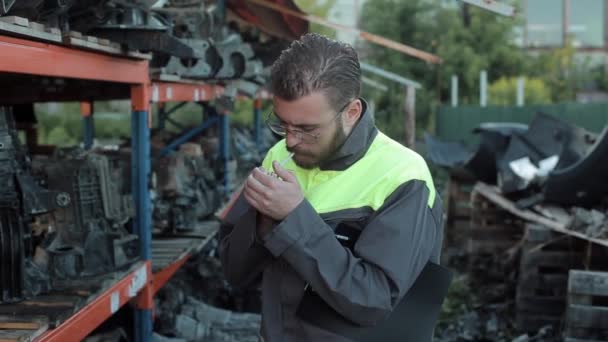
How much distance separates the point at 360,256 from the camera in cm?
189

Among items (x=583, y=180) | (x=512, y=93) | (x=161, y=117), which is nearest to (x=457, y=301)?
(x=583, y=180)

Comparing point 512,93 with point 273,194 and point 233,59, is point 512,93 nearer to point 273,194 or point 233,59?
point 233,59

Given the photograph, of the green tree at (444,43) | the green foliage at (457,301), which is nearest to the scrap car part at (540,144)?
the green foliage at (457,301)

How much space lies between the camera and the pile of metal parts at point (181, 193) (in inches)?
244

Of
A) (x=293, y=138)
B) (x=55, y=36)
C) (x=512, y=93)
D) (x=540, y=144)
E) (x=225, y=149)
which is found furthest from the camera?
(x=512, y=93)

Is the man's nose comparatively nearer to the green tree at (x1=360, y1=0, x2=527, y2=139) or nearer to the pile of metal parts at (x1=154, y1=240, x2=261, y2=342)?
the pile of metal parts at (x1=154, y1=240, x2=261, y2=342)

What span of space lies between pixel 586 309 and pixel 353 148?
378cm

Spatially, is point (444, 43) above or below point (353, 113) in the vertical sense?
below

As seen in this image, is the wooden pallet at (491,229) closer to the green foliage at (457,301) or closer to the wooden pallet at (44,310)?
the green foliage at (457,301)

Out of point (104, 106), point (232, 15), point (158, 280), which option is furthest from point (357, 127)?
point (104, 106)

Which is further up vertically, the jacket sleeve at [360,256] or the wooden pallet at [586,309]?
the jacket sleeve at [360,256]

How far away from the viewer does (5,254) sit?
11.2 ft

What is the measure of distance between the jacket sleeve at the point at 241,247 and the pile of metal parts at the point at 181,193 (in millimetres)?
3975

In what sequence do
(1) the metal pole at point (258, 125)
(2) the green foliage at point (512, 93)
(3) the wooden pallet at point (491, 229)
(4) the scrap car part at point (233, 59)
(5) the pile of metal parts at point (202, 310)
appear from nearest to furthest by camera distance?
(5) the pile of metal parts at point (202, 310), (4) the scrap car part at point (233, 59), (3) the wooden pallet at point (491, 229), (1) the metal pole at point (258, 125), (2) the green foliage at point (512, 93)
